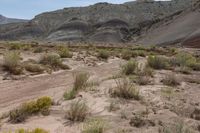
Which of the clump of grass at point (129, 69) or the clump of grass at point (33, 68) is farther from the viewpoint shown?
the clump of grass at point (33, 68)

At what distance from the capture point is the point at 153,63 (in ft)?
72.1

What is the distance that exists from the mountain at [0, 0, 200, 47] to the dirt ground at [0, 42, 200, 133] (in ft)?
221

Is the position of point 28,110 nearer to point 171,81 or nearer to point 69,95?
point 69,95

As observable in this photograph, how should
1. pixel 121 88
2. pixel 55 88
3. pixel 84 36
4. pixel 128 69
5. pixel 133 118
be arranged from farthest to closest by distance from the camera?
pixel 84 36
pixel 128 69
pixel 55 88
pixel 121 88
pixel 133 118

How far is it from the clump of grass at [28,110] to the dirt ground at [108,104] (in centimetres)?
16

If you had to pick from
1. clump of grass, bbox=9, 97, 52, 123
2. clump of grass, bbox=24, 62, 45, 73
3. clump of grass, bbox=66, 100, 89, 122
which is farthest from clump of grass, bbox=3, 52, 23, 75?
clump of grass, bbox=66, 100, 89, 122

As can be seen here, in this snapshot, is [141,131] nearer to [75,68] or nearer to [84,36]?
[75,68]

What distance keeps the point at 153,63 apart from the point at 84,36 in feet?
293

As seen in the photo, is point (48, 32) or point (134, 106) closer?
point (134, 106)

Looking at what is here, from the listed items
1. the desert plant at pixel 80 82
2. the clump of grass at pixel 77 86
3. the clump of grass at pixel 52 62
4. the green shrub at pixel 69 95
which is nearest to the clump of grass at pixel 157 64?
the clump of grass at pixel 52 62

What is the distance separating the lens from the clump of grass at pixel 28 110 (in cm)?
970

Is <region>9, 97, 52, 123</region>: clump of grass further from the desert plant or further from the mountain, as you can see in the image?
the mountain

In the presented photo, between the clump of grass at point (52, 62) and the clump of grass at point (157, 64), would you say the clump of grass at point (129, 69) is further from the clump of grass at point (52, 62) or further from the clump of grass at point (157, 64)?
the clump of grass at point (52, 62)

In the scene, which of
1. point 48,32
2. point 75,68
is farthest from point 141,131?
point 48,32
